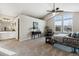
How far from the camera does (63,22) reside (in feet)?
7.16

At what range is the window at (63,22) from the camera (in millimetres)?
2119

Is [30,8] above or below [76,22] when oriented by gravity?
above

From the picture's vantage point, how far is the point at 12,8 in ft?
7.05

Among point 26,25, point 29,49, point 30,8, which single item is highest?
point 30,8

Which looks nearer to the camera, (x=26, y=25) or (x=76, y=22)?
(x=76, y=22)

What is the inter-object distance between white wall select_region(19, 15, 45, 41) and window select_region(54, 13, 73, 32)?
348mm

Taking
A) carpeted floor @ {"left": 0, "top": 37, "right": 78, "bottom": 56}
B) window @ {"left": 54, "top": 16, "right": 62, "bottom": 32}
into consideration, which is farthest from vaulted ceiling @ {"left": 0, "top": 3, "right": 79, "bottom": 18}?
carpeted floor @ {"left": 0, "top": 37, "right": 78, "bottom": 56}

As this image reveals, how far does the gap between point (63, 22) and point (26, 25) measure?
92cm

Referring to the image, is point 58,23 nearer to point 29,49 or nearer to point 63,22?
Answer: point 63,22

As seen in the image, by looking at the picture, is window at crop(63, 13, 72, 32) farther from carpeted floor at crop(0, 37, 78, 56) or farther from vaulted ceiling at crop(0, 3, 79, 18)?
carpeted floor at crop(0, 37, 78, 56)

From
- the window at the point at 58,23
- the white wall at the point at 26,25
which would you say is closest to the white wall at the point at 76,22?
the window at the point at 58,23

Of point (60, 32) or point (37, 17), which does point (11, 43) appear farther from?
point (60, 32)

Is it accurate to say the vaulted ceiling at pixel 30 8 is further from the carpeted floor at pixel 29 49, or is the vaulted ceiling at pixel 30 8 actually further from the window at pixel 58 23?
the carpeted floor at pixel 29 49

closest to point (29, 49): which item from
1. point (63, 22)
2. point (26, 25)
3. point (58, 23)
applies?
point (26, 25)
